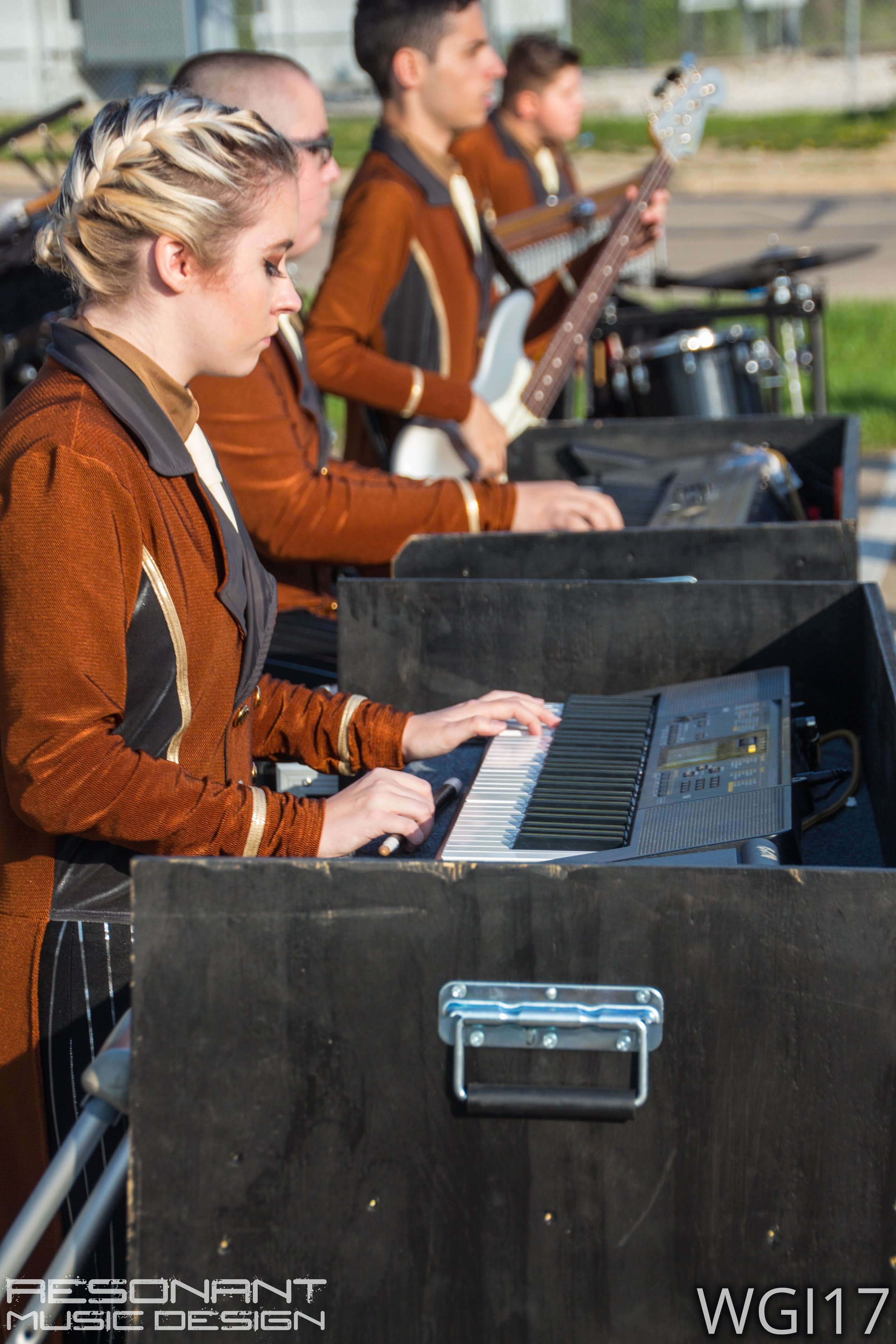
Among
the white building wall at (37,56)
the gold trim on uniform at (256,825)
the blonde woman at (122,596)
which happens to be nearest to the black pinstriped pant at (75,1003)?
the blonde woman at (122,596)

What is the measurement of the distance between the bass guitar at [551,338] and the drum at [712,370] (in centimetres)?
72

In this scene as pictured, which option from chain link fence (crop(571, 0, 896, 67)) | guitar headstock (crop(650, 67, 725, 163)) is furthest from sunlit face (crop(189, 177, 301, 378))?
chain link fence (crop(571, 0, 896, 67))

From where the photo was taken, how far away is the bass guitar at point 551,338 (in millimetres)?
3381

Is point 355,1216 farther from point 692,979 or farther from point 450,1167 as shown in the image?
point 692,979

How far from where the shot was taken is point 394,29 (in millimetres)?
3568

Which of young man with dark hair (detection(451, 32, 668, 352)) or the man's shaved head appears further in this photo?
young man with dark hair (detection(451, 32, 668, 352))

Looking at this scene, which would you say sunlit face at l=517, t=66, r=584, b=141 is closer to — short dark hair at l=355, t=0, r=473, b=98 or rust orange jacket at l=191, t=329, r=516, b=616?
short dark hair at l=355, t=0, r=473, b=98

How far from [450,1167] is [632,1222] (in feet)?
0.56

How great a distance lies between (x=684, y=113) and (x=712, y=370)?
951 mm

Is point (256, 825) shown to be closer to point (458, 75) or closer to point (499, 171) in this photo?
point (458, 75)

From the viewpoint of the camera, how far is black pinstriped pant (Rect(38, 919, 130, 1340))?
5.23 ft

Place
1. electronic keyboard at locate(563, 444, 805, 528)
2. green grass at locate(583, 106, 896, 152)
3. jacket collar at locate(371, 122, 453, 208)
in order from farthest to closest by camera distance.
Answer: green grass at locate(583, 106, 896, 152) → jacket collar at locate(371, 122, 453, 208) → electronic keyboard at locate(563, 444, 805, 528)

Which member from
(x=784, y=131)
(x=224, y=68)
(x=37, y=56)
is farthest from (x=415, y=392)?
(x=784, y=131)

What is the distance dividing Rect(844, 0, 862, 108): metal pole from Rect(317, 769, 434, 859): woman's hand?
65.3 feet
